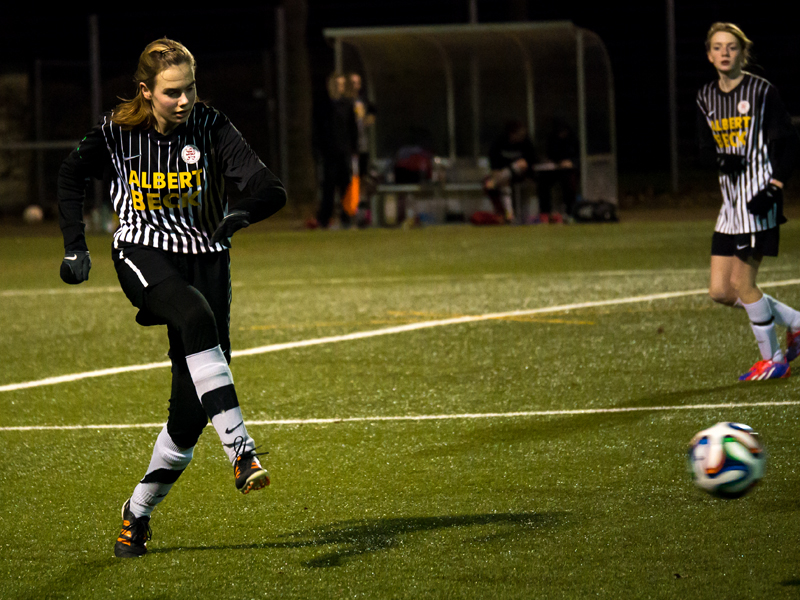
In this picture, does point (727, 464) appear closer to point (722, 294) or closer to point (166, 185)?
point (166, 185)

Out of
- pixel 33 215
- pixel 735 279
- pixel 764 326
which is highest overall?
pixel 735 279

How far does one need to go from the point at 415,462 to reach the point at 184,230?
5.70 ft

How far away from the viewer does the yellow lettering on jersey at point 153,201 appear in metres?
4.42

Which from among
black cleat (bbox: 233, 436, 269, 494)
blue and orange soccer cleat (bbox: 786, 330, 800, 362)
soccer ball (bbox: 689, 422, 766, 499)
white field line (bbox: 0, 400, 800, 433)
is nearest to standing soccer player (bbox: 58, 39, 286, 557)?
black cleat (bbox: 233, 436, 269, 494)

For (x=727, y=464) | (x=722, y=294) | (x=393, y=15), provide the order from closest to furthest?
(x=727, y=464) < (x=722, y=294) < (x=393, y=15)

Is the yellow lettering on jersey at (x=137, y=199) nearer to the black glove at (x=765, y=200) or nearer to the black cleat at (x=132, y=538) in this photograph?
the black cleat at (x=132, y=538)

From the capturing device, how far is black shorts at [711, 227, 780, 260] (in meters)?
7.11

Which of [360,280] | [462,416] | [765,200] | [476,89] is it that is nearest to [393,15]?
[476,89]

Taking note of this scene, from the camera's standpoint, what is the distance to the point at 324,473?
545cm

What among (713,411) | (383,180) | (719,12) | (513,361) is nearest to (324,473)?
(713,411)

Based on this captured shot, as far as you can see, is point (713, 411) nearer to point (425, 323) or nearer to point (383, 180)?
point (425, 323)

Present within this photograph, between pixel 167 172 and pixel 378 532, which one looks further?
pixel 378 532

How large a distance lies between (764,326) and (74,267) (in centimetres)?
424

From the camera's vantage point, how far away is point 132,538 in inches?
172
